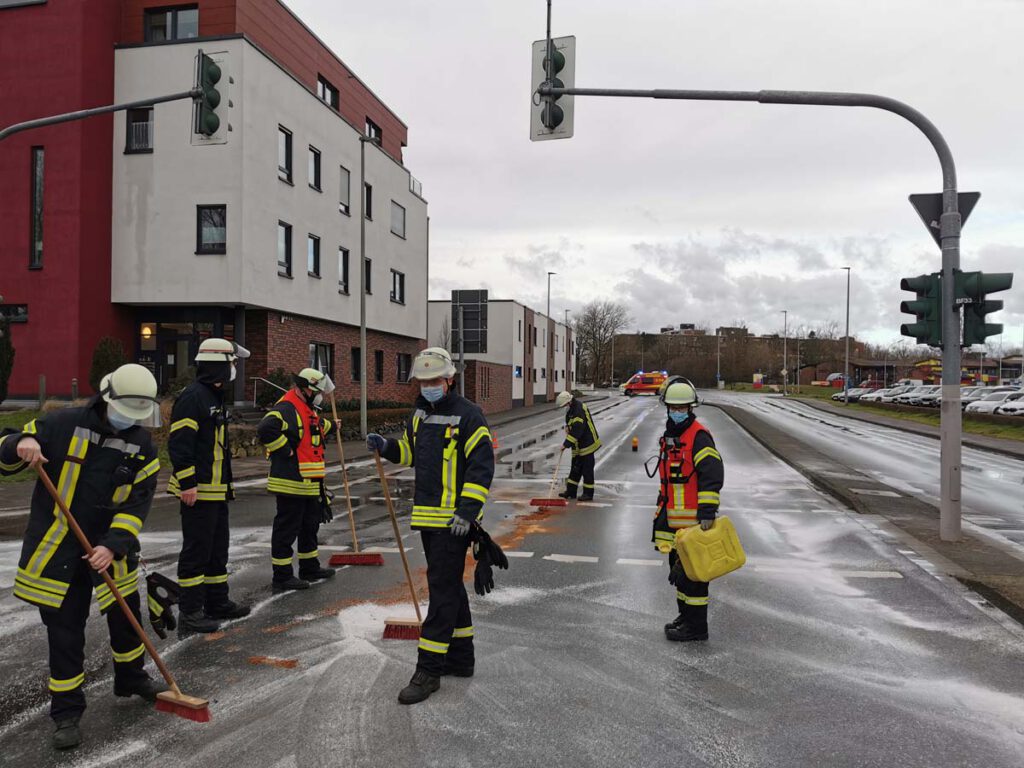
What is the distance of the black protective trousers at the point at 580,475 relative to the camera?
39.1 ft

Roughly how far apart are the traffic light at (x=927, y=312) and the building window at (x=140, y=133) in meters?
20.7

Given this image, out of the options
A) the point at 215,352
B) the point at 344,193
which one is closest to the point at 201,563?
the point at 215,352

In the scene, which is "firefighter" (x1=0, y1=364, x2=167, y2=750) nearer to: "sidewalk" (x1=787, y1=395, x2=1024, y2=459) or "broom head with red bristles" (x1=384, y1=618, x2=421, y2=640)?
"broom head with red bristles" (x1=384, y1=618, x2=421, y2=640)

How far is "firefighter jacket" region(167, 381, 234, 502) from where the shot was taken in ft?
17.7

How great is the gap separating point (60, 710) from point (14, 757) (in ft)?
0.82

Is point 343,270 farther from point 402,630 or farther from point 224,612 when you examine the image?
point 402,630

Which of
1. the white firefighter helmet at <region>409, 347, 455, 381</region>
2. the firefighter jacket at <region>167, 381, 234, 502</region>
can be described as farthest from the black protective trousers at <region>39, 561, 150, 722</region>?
the white firefighter helmet at <region>409, 347, 455, 381</region>

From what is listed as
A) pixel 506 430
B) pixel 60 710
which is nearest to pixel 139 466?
pixel 60 710

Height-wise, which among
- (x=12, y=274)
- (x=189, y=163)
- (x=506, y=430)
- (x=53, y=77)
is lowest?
(x=506, y=430)

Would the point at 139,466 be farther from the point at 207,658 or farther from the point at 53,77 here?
the point at 53,77

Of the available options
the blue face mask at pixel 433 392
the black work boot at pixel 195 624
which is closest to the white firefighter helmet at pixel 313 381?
the black work boot at pixel 195 624

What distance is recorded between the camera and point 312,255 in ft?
82.7

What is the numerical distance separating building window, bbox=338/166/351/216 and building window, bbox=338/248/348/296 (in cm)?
150

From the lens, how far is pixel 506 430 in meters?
29.3
